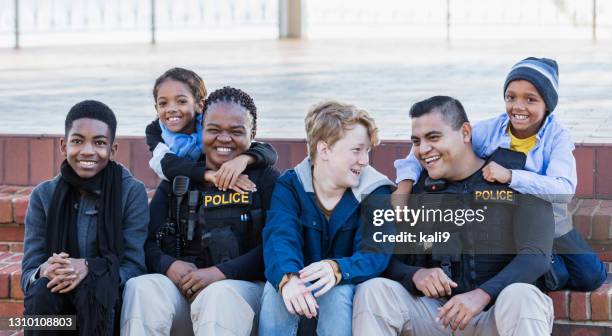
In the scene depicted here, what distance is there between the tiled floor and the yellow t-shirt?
0.84 meters

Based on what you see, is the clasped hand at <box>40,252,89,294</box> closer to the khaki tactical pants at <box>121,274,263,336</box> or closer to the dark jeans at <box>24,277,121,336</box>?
the dark jeans at <box>24,277,121,336</box>

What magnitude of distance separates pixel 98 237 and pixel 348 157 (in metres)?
0.97

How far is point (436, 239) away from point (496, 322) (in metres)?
0.42

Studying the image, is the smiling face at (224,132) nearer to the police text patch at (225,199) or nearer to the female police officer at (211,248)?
the female police officer at (211,248)

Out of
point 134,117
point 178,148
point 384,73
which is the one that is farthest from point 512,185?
point 384,73

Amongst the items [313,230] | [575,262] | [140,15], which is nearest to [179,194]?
[313,230]

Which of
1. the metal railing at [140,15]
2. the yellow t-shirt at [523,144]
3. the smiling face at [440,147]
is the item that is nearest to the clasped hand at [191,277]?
the smiling face at [440,147]

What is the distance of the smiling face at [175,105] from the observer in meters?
4.71

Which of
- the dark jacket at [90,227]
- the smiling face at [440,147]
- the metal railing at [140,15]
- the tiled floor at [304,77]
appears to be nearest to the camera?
the smiling face at [440,147]

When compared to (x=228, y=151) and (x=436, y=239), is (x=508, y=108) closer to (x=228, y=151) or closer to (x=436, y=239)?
(x=436, y=239)

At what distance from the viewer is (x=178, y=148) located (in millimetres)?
4668

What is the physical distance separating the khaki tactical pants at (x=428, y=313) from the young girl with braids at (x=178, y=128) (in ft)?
2.49

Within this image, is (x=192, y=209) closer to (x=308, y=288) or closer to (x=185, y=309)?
(x=185, y=309)

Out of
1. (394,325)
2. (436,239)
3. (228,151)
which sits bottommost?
(394,325)
